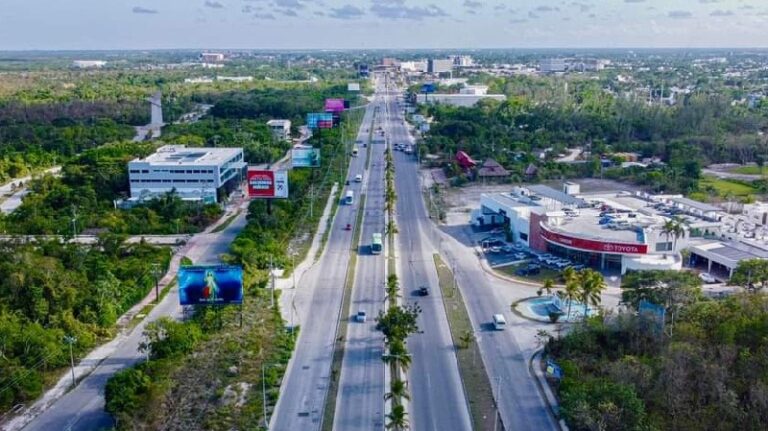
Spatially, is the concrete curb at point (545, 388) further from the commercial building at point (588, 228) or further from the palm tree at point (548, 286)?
the commercial building at point (588, 228)

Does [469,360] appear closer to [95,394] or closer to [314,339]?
[314,339]

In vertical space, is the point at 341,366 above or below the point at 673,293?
below

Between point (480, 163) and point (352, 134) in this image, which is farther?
point (352, 134)

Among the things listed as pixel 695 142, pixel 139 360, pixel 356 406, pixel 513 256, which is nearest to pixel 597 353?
pixel 356 406

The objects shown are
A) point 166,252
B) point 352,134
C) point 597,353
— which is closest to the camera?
point 597,353

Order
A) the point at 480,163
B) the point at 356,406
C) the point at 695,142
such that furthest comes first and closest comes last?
the point at 695,142
the point at 480,163
the point at 356,406

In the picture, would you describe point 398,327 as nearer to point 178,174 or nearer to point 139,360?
point 139,360

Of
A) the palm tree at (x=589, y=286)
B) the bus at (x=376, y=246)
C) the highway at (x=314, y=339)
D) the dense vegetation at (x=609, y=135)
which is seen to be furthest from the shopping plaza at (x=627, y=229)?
the dense vegetation at (x=609, y=135)

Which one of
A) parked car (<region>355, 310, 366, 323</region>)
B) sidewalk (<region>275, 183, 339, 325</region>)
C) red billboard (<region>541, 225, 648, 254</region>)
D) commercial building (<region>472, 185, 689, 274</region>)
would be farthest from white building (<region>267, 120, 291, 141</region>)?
parked car (<region>355, 310, 366, 323</region>)
